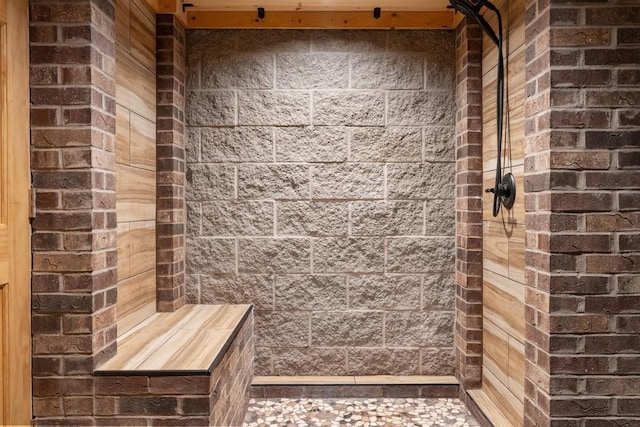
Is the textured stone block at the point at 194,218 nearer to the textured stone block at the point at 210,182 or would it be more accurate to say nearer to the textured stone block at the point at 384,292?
the textured stone block at the point at 210,182

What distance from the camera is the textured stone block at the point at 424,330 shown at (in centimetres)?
298

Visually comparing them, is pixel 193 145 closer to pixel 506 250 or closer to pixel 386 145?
pixel 386 145

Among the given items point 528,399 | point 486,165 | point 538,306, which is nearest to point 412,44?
point 486,165

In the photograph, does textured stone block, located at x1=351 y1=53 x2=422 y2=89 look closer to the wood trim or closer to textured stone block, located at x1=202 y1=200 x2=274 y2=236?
the wood trim

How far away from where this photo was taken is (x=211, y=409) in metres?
1.85

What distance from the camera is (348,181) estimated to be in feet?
9.73

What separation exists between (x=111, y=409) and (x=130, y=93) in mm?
1460

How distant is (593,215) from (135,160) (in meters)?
2.08

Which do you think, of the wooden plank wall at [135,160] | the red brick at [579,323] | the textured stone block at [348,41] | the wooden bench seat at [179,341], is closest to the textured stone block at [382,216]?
the wooden bench seat at [179,341]

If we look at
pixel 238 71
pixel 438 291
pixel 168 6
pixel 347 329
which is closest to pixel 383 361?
pixel 347 329

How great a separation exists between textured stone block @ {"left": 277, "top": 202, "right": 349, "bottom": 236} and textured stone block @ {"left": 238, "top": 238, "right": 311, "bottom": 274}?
0.07m

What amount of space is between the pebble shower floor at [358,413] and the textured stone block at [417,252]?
0.77 metres

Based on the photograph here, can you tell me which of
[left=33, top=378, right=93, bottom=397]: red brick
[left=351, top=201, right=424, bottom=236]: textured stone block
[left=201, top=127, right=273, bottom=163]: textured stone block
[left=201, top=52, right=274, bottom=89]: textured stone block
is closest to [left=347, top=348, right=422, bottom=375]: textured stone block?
[left=351, top=201, right=424, bottom=236]: textured stone block

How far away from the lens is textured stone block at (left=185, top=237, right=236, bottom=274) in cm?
298
